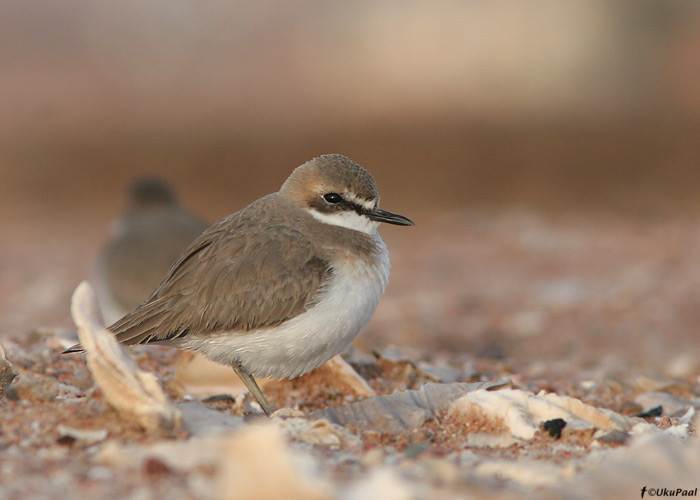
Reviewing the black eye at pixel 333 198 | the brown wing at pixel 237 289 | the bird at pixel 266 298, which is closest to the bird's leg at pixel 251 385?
the bird at pixel 266 298

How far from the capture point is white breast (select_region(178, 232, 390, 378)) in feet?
15.5

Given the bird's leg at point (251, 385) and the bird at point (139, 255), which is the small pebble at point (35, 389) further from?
the bird at point (139, 255)

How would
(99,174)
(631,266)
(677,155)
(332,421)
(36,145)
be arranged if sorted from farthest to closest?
(36,145)
(99,174)
(677,155)
(631,266)
(332,421)

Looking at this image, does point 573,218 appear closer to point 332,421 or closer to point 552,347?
point 552,347

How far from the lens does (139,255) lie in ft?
26.8

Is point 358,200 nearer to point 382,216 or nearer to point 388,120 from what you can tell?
point 382,216

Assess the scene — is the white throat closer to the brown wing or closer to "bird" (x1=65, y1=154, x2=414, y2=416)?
"bird" (x1=65, y1=154, x2=414, y2=416)

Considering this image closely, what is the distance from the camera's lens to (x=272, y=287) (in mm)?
4824

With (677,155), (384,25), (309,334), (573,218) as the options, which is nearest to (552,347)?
(309,334)

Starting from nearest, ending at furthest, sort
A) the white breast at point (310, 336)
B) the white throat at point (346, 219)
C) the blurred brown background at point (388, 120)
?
the white breast at point (310, 336) → the white throat at point (346, 219) → the blurred brown background at point (388, 120)

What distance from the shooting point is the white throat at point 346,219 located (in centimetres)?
531

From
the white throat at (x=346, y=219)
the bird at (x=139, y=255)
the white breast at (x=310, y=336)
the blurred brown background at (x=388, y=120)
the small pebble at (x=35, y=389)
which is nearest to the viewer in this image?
the small pebble at (x=35, y=389)

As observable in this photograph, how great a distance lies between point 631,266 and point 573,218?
12.2ft

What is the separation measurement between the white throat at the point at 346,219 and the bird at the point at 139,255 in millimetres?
2610
